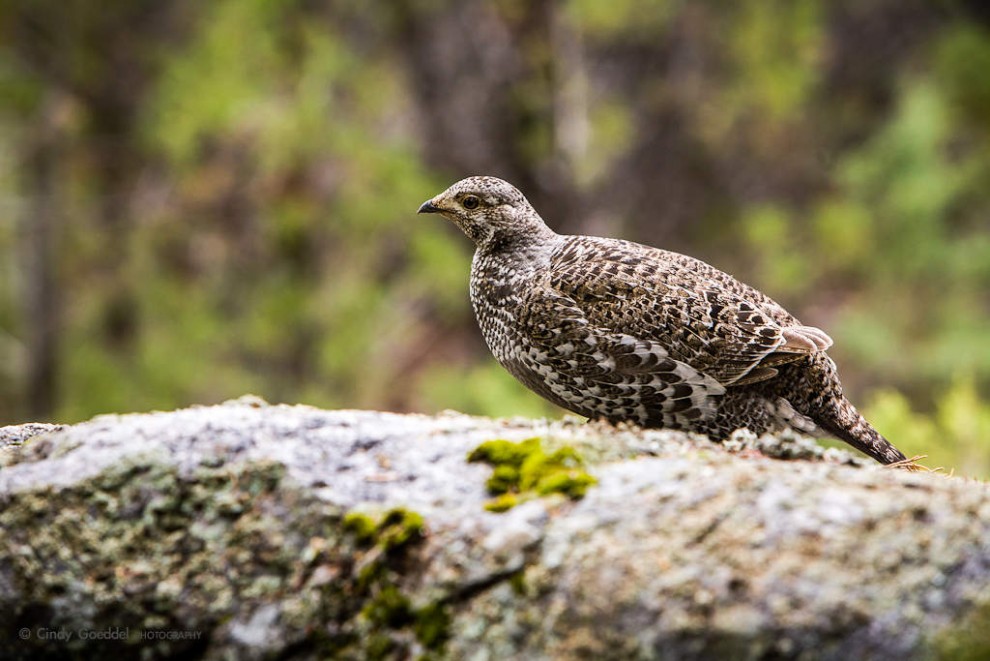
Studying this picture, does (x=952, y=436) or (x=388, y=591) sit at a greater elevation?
(x=952, y=436)

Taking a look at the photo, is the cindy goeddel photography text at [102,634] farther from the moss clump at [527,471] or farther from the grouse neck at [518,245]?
the grouse neck at [518,245]

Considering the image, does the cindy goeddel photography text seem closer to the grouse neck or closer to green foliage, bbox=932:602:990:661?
green foliage, bbox=932:602:990:661

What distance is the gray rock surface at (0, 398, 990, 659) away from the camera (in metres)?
2.58

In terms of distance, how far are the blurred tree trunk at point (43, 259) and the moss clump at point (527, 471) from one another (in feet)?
29.0

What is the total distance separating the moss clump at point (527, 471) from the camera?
9.91 feet

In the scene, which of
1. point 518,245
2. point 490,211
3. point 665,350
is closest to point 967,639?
point 665,350

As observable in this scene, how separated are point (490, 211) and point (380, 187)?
553 centimetres

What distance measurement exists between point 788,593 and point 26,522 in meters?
2.23

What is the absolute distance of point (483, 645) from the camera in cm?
273

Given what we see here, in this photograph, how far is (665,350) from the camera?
407cm

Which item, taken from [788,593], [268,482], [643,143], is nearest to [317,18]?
[643,143]

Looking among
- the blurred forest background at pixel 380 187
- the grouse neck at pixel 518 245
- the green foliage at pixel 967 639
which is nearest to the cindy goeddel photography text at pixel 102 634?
the green foliage at pixel 967 639

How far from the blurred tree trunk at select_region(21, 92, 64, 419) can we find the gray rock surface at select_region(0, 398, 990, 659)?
8155mm

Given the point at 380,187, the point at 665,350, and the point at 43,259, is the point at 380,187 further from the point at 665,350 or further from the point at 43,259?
the point at 665,350
